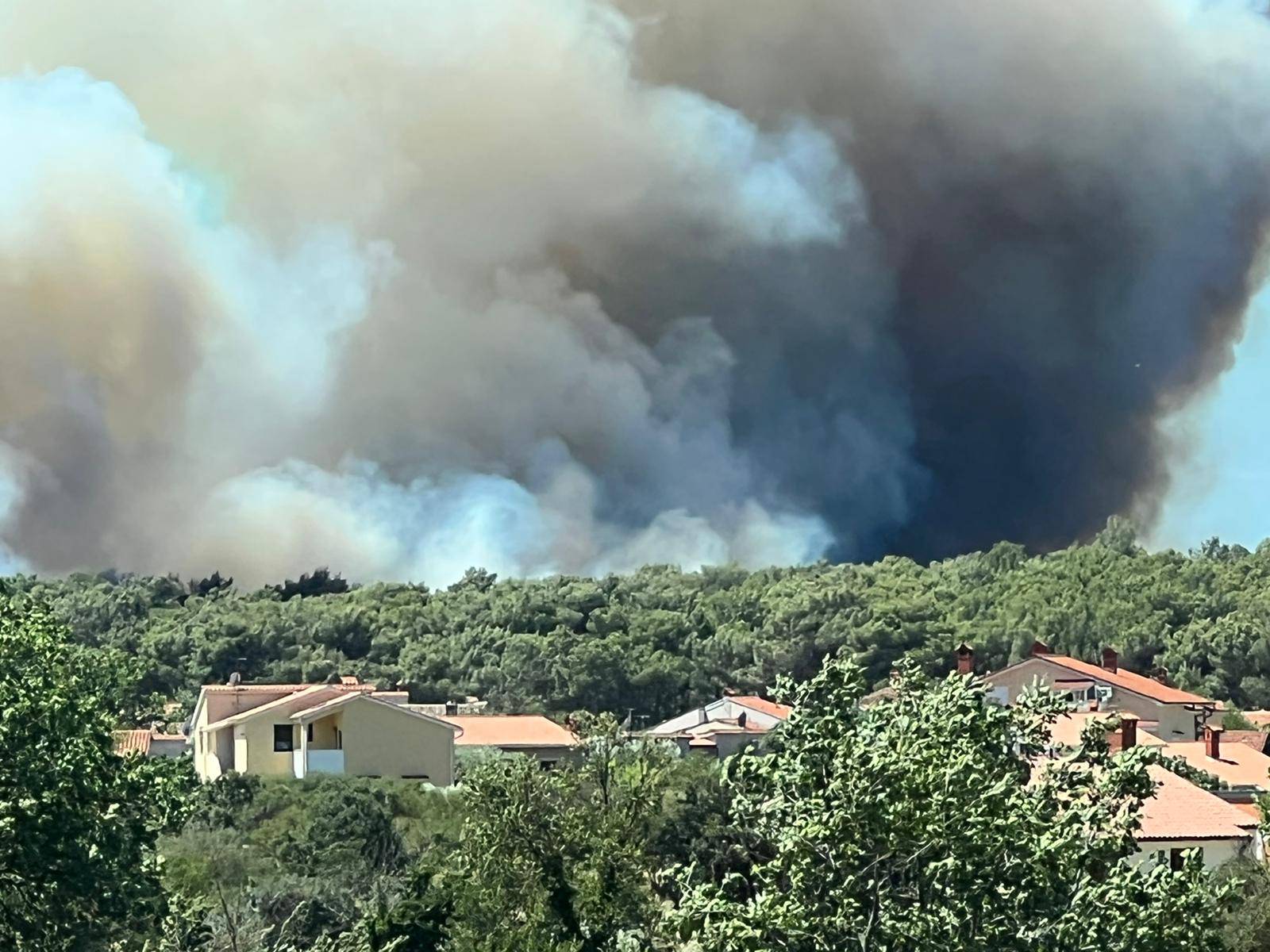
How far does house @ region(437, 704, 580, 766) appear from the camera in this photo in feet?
151

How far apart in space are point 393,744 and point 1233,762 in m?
15.9

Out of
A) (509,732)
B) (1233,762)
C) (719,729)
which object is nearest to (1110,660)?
(719,729)

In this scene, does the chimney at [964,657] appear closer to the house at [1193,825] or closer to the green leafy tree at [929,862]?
the house at [1193,825]

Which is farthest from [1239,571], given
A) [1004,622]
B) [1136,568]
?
[1004,622]

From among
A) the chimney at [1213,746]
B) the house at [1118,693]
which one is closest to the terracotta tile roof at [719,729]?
the house at [1118,693]

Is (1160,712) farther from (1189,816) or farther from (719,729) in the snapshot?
(1189,816)

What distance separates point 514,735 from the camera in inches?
1897

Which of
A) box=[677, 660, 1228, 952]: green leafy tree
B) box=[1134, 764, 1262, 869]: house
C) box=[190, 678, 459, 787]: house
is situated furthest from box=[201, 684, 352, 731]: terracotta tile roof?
box=[677, 660, 1228, 952]: green leafy tree

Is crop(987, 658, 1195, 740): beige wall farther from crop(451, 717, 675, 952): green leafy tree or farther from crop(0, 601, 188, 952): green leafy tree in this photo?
crop(0, 601, 188, 952): green leafy tree

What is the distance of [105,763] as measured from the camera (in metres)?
17.6

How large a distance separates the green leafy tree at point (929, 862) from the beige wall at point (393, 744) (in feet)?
97.8

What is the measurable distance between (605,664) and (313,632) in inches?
466

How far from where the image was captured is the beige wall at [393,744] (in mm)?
42781

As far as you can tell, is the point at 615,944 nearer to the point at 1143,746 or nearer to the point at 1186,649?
the point at 1143,746
